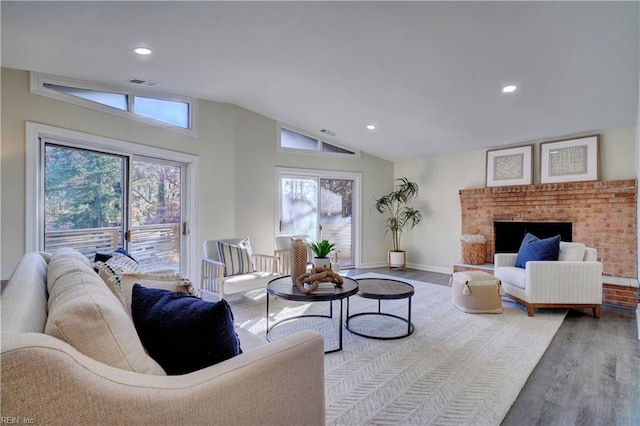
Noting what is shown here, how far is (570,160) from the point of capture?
4598mm

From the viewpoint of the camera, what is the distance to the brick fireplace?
4.06 m

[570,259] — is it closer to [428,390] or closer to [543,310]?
[543,310]

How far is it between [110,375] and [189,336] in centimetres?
29

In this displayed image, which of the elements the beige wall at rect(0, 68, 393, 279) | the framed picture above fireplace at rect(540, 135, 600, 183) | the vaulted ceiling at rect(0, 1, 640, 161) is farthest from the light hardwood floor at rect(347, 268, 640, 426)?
the beige wall at rect(0, 68, 393, 279)

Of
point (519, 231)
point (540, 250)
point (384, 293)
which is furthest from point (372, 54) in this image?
point (519, 231)

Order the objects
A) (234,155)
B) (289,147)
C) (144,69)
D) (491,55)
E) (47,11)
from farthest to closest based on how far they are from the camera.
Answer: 1. (289,147)
2. (234,155)
3. (144,69)
4. (491,55)
5. (47,11)

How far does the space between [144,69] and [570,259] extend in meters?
5.17

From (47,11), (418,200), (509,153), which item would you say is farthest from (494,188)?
(47,11)

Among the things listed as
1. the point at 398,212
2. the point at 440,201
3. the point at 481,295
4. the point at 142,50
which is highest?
the point at 142,50

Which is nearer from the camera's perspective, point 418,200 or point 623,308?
point 623,308

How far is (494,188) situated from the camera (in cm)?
527

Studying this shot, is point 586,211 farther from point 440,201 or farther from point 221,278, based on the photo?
point 221,278

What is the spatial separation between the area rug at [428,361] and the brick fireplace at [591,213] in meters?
1.28
